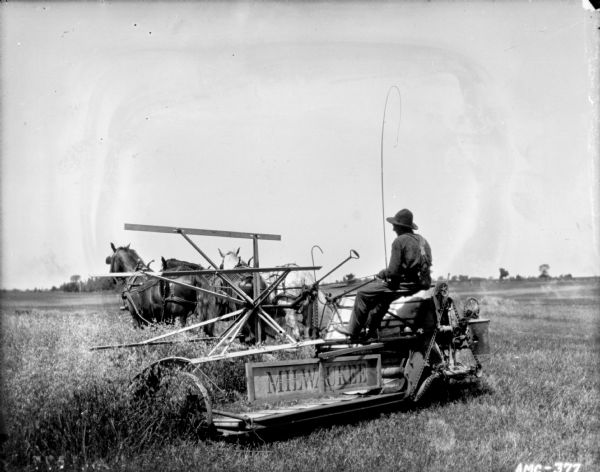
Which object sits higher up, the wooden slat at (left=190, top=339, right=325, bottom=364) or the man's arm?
the man's arm

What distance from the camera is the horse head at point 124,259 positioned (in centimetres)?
1433

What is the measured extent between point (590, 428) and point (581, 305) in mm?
24039

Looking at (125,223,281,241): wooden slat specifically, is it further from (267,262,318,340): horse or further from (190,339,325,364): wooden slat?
(190,339,325,364): wooden slat

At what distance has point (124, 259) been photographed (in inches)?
564

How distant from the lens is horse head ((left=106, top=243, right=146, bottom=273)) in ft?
47.0

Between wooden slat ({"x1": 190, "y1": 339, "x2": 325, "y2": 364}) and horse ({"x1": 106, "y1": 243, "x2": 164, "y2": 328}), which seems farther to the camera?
horse ({"x1": 106, "y1": 243, "x2": 164, "y2": 328})

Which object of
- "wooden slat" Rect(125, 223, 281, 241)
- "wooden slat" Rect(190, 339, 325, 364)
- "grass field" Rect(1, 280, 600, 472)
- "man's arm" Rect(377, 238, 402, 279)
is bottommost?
"grass field" Rect(1, 280, 600, 472)

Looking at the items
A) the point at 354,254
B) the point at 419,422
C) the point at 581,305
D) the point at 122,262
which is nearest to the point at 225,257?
the point at 122,262

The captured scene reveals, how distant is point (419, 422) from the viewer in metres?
7.64

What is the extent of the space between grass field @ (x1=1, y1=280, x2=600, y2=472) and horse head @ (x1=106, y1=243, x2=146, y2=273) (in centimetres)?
408

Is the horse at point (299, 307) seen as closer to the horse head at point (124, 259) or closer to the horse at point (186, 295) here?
the horse at point (186, 295)

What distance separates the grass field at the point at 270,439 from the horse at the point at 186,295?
226 centimetres

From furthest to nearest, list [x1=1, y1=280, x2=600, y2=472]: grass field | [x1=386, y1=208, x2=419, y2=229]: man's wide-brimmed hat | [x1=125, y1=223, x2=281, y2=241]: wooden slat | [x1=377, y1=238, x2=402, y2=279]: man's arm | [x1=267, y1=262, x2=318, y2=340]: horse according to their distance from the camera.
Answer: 1. [x1=267, y1=262, x2=318, y2=340]: horse
2. [x1=386, y1=208, x2=419, y2=229]: man's wide-brimmed hat
3. [x1=377, y1=238, x2=402, y2=279]: man's arm
4. [x1=125, y1=223, x2=281, y2=241]: wooden slat
5. [x1=1, y1=280, x2=600, y2=472]: grass field

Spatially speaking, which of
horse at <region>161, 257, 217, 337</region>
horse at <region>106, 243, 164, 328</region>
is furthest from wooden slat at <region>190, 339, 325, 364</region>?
horse at <region>106, 243, 164, 328</region>
